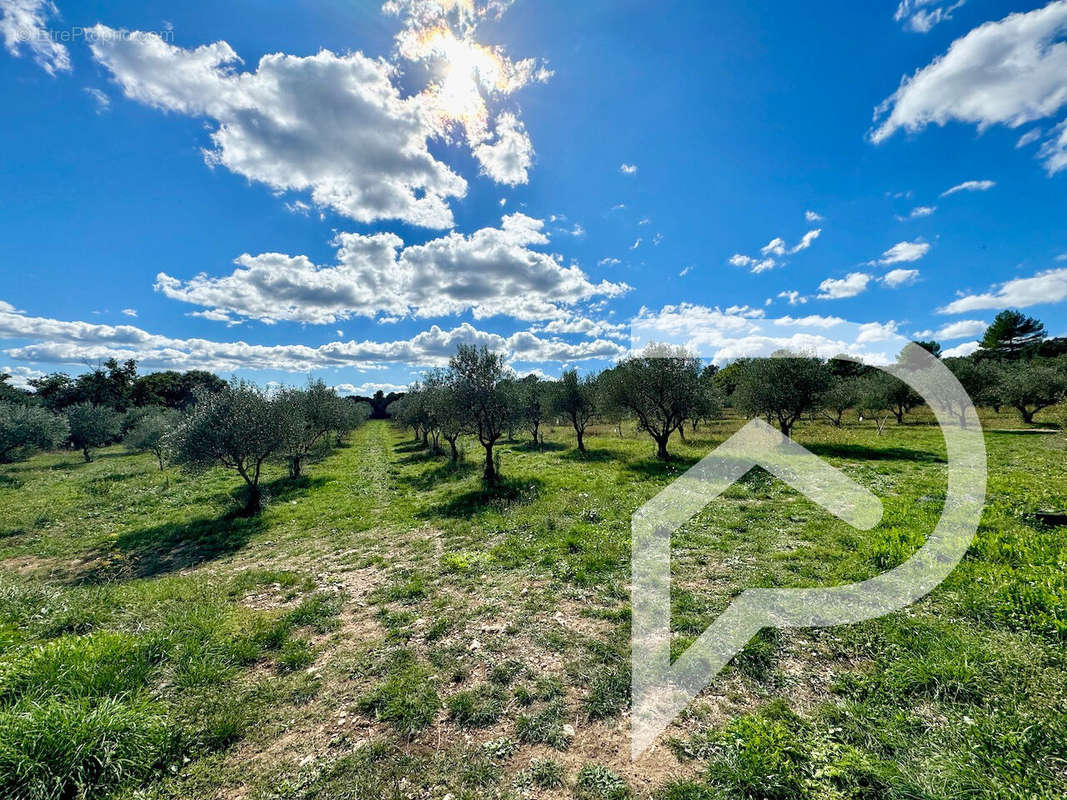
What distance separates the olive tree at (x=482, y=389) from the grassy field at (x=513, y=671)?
11.0 meters

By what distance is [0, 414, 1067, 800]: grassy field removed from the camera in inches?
187

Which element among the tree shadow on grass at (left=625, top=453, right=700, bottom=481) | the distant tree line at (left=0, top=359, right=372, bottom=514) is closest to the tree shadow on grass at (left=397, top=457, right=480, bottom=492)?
the distant tree line at (left=0, top=359, right=372, bottom=514)

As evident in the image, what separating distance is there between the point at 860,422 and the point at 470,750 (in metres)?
71.3

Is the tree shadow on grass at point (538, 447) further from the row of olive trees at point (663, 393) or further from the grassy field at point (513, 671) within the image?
the grassy field at point (513, 671)

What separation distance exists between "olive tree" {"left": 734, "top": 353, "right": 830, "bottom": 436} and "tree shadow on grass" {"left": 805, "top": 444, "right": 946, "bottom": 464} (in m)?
3.82

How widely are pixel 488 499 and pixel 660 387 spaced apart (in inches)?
678

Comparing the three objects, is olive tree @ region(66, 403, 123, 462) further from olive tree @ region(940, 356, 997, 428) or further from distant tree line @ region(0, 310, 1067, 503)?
olive tree @ region(940, 356, 997, 428)

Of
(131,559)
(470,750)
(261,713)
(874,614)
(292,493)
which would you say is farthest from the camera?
(292,493)

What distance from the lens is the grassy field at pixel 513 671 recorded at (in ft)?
15.6

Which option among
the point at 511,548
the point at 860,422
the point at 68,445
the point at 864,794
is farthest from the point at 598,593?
the point at 68,445

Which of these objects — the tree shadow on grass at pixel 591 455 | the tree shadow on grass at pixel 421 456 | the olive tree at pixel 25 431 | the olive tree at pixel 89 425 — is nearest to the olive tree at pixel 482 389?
the tree shadow on grass at pixel 591 455

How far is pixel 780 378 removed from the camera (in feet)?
A: 108

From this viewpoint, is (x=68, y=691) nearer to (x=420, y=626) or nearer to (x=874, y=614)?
(x=420, y=626)

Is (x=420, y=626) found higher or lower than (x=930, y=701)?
lower
